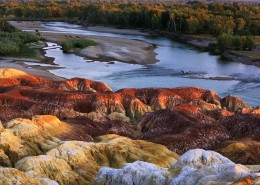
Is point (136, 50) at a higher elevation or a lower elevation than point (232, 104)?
lower

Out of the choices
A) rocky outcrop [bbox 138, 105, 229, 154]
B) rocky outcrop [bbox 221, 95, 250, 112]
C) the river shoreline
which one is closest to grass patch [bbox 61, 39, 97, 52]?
the river shoreline

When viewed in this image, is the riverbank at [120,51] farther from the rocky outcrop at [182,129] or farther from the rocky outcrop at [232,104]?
the rocky outcrop at [182,129]

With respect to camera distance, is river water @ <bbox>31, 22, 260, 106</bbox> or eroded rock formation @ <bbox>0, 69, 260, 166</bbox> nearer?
eroded rock formation @ <bbox>0, 69, 260, 166</bbox>

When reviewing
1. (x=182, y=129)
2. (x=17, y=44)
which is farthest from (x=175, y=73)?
(x=182, y=129)

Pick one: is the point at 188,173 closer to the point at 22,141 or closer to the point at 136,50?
the point at 22,141

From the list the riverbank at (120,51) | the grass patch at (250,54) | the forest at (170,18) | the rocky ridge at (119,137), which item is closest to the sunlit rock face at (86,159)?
the rocky ridge at (119,137)

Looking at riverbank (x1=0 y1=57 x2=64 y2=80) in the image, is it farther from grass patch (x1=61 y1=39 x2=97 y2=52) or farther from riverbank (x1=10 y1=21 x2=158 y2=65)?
grass patch (x1=61 y1=39 x2=97 y2=52)
